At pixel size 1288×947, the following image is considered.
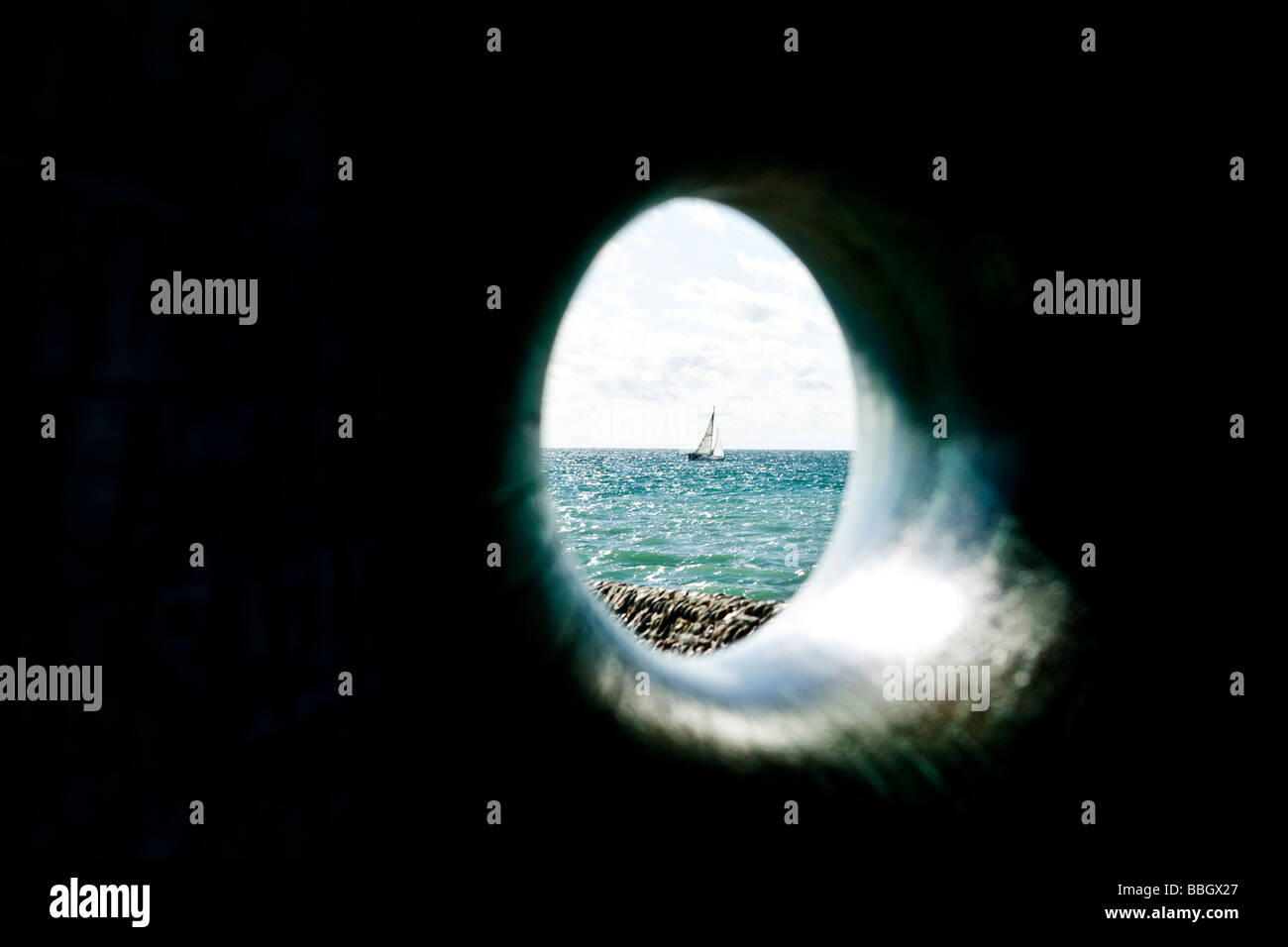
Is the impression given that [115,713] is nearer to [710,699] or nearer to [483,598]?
[483,598]

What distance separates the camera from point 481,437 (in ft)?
7.72

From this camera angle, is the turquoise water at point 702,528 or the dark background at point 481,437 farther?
the turquoise water at point 702,528

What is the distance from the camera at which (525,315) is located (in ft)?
8.14

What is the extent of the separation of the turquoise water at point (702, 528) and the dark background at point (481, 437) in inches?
38.9

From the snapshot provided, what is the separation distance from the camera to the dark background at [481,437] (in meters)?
1.56

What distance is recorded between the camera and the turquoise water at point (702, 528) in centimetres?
2620

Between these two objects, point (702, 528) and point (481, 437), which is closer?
point (481, 437)

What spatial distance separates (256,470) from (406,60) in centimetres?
114

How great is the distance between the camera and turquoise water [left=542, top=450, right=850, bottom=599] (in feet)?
86.0

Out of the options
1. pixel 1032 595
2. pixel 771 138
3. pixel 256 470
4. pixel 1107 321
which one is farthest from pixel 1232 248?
pixel 256 470

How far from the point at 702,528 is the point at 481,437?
3601cm

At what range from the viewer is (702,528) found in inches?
1500

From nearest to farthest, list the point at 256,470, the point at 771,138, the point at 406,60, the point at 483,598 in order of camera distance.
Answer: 1. the point at 256,470
2. the point at 406,60
3. the point at 483,598
4. the point at 771,138
